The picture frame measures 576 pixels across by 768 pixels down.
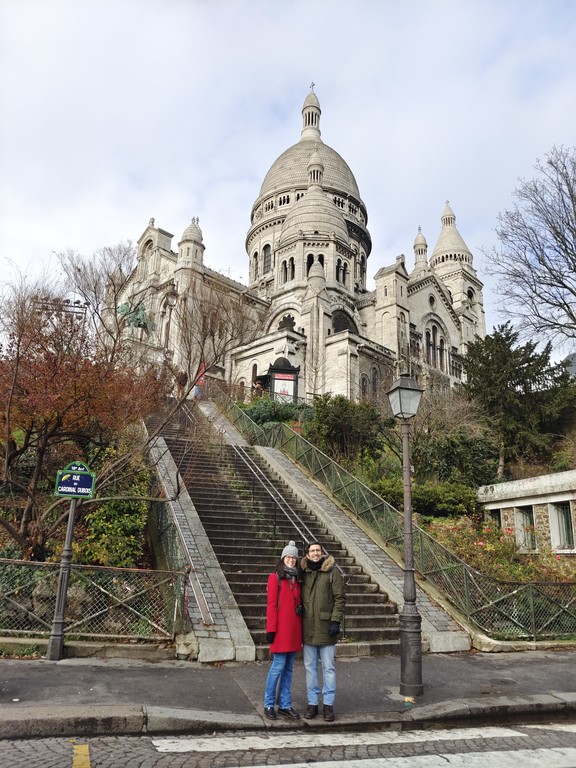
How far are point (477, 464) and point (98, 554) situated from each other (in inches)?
518

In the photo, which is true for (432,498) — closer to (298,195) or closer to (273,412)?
(273,412)

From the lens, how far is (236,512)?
1360 centimetres

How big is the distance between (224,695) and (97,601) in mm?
2974

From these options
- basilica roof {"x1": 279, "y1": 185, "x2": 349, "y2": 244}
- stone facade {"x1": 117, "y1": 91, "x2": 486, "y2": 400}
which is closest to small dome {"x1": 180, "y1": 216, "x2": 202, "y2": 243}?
stone facade {"x1": 117, "y1": 91, "x2": 486, "y2": 400}

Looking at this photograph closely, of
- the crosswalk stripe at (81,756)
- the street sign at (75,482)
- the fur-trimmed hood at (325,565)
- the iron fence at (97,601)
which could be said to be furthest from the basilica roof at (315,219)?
the crosswalk stripe at (81,756)

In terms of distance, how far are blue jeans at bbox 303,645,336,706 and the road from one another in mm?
326

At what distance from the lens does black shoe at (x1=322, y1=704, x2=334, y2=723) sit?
5.75 m

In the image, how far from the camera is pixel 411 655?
6.87 m

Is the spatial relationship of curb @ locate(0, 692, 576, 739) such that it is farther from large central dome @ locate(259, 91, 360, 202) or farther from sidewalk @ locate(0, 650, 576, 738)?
large central dome @ locate(259, 91, 360, 202)

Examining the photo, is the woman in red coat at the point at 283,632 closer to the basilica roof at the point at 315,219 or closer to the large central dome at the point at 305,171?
the basilica roof at the point at 315,219

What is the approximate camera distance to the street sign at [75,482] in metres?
8.66

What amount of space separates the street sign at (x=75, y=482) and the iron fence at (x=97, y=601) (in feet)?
3.40

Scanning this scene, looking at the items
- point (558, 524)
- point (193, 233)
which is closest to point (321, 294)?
point (193, 233)

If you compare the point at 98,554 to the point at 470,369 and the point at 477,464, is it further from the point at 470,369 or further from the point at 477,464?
the point at 470,369
